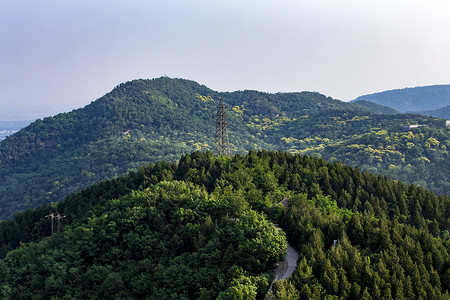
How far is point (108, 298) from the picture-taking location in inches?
1634

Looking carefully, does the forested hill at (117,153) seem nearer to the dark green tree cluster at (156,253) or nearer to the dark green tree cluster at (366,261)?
the dark green tree cluster at (156,253)

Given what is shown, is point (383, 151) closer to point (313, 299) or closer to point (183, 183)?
point (183, 183)

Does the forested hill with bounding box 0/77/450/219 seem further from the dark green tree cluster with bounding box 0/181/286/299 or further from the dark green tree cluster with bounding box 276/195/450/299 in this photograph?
the dark green tree cluster with bounding box 276/195/450/299

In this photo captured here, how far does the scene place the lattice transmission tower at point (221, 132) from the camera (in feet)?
218

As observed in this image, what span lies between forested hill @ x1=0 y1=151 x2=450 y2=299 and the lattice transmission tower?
14.8 ft

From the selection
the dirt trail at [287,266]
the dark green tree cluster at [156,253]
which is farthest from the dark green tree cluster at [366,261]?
the dark green tree cluster at [156,253]

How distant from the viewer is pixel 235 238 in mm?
37781

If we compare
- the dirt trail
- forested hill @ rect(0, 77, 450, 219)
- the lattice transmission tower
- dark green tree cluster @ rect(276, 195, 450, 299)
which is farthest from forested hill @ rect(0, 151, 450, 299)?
forested hill @ rect(0, 77, 450, 219)

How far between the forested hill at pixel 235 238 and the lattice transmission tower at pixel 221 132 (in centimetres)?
452

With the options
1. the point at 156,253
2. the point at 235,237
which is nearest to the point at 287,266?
the point at 235,237

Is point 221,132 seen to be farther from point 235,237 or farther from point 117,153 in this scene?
point 117,153

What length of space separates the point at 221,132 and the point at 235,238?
31675 millimetres

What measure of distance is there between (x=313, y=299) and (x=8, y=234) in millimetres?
60560

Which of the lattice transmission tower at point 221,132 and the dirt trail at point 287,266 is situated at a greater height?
the lattice transmission tower at point 221,132
